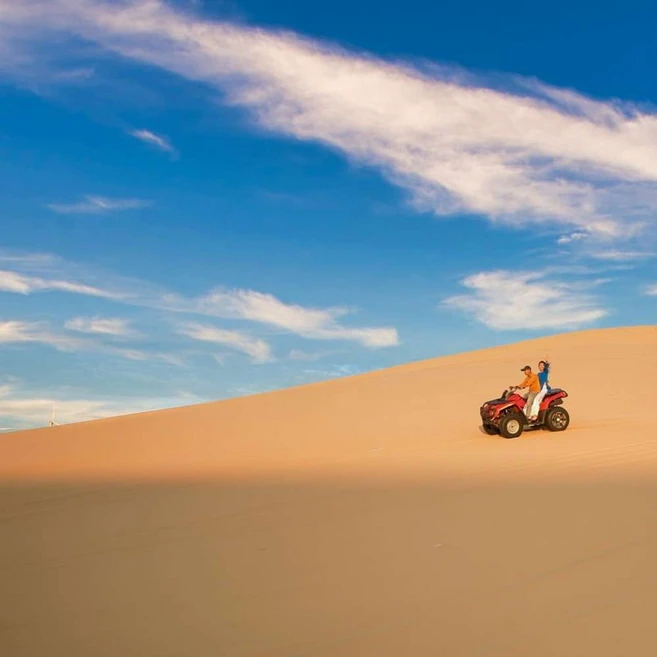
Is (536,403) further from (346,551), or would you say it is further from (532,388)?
(346,551)

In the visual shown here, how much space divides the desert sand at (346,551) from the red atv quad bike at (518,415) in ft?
0.99

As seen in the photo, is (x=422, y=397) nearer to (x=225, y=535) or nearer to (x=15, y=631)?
(x=225, y=535)

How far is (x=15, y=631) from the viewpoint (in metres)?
4.72

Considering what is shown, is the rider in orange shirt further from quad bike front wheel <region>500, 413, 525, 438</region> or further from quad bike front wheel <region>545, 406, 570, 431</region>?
quad bike front wheel <region>545, 406, 570, 431</region>

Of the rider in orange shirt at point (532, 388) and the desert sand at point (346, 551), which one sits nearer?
the desert sand at point (346, 551)

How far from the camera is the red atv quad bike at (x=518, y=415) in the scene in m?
15.1

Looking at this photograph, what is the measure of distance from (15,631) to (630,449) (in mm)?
9906

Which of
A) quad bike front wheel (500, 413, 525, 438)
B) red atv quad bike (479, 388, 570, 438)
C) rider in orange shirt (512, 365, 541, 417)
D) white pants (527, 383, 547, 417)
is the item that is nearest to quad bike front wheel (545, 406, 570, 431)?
red atv quad bike (479, 388, 570, 438)

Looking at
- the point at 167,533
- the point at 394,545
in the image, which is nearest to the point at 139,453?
the point at 167,533

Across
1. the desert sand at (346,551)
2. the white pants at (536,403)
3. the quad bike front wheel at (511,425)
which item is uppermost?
the white pants at (536,403)

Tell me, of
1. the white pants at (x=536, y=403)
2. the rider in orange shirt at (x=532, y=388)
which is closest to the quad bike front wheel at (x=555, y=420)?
the white pants at (x=536, y=403)

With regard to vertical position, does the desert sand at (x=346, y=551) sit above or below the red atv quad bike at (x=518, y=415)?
below

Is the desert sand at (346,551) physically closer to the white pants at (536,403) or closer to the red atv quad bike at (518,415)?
the red atv quad bike at (518,415)

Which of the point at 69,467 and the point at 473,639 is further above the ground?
the point at 69,467
